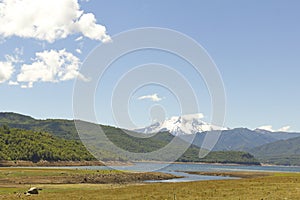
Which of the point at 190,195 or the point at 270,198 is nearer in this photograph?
the point at 270,198

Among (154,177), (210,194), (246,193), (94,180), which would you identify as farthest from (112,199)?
(154,177)

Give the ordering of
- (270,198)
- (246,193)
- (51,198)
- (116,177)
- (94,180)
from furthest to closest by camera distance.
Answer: (116,177)
(94,180)
(51,198)
(246,193)
(270,198)

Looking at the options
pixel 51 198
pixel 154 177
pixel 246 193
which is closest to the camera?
pixel 246 193

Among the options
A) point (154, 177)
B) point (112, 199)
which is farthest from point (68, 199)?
point (154, 177)

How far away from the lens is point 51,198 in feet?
184

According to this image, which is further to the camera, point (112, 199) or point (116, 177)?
point (116, 177)

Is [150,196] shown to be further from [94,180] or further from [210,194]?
[94,180]

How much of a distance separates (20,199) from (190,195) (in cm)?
2542

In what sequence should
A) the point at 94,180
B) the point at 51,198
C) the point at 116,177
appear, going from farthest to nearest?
the point at 116,177 → the point at 94,180 → the point at 51,198

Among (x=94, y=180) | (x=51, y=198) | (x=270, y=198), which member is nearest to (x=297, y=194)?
(x=270, y=198)

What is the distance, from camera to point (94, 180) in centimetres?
11944

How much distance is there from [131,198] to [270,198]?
19.0 meters

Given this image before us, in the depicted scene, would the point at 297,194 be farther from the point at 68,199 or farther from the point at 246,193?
the point at 68,199

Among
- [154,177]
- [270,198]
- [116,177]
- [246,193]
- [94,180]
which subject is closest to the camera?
[270,198]
